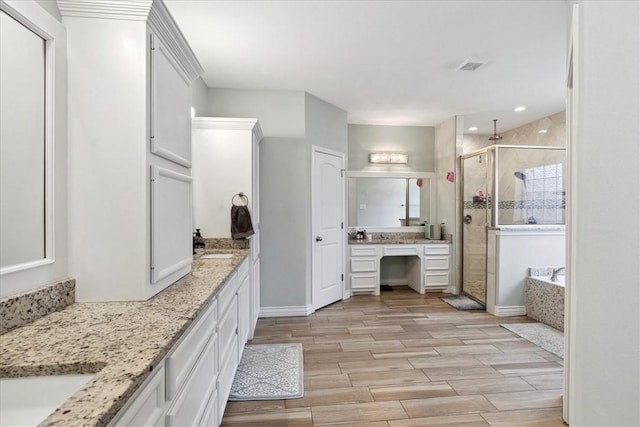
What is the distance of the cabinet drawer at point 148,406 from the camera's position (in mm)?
755

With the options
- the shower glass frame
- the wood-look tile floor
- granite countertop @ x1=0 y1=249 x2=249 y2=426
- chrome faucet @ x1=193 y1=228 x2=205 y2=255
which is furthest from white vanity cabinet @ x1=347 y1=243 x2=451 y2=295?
granite countertop @ x1=0 y1=249 x2=249 y2=426

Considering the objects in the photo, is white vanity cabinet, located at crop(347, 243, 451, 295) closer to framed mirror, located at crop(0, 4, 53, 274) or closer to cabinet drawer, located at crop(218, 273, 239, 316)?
cabinet drawer, located at crop(218, 273, 239, 316)

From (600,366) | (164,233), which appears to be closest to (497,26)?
(600,366)

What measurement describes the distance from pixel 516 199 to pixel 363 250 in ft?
6.84

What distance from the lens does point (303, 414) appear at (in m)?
2.00

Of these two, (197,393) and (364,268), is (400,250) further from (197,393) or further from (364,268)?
(197,393)

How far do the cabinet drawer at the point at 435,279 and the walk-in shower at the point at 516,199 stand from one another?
1.90ft

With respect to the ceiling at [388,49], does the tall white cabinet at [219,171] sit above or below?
below

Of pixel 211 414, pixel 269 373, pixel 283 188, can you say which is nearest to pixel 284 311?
pixel 269 373

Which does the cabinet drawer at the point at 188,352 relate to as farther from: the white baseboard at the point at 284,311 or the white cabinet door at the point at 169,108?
the white baseboard at the point at 284,311

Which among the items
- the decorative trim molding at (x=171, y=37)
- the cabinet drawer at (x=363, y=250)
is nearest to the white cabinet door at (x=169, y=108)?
the decorative trim molding at (x=171, y=37)

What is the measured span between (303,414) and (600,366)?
169 cm

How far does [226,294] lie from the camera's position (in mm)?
1891

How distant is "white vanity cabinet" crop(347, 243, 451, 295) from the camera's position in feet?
15.6
